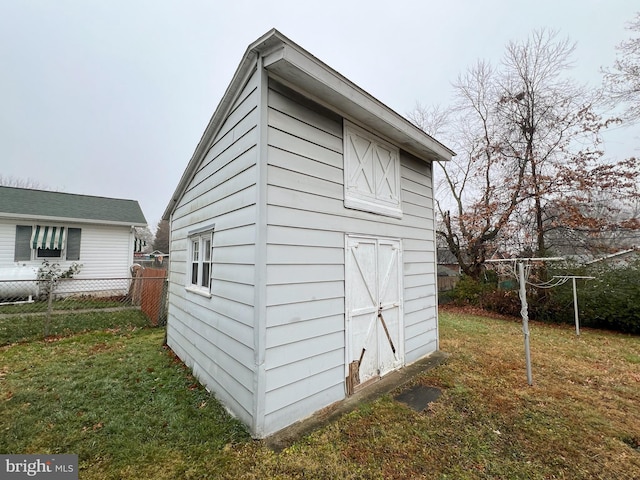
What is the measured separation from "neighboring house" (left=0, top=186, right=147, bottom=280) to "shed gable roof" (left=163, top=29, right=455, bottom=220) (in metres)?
9.33

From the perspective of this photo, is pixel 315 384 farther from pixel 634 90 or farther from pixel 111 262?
pixel 634 90

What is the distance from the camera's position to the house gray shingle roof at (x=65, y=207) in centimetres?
969

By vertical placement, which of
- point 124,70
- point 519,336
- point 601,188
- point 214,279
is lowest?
point 519,336

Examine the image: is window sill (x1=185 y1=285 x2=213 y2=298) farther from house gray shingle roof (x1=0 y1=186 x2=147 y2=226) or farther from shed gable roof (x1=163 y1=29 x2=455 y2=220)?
house gray shingle roof (x1=0 y1=186 x2=147 y2=226)

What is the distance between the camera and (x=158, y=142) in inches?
784

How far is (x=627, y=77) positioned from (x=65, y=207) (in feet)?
70.0

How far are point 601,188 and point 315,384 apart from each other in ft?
40.1

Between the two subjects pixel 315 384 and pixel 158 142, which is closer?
pixel 315 384

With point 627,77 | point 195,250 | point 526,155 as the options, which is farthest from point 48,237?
point 627,77

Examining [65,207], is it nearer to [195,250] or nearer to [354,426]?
[195,250]

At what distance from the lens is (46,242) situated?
980cm

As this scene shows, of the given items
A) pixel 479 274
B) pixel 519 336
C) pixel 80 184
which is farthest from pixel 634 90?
pixel 80 184

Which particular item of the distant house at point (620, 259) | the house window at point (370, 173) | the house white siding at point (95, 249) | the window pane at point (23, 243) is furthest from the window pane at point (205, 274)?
the distant house at point (620, 259)

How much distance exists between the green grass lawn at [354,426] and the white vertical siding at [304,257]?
0.44 meters
